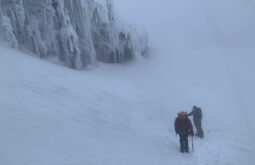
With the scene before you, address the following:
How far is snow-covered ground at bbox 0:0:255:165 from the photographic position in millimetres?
14578

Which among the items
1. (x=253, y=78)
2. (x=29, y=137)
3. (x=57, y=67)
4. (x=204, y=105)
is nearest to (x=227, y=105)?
(x=204, y=105)

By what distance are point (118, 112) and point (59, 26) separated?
791 cm

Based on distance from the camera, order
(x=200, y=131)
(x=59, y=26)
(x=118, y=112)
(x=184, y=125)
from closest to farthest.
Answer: (x=184, y=125)
(x=200, y=131)
(x=118, y=112)
(x=59, y=26)

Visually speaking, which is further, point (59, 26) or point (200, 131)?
point (59, 26)

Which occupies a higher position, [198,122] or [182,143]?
[182,143]

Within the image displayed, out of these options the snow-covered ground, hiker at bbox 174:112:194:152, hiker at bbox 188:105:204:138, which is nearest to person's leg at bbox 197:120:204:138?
hiker at bbox 188:105:204:138

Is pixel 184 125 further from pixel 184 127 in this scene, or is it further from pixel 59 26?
pixel 59 26

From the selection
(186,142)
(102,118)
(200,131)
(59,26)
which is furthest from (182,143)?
(59,26)

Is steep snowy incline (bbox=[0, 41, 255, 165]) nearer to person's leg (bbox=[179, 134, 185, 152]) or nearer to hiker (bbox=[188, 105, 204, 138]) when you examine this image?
person's leg (bbox=[179, 134, 185, 152])

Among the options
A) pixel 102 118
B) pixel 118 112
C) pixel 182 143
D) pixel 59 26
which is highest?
pixel 59 26

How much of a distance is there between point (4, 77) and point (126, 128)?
5.56m

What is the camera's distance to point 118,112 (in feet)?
69.1

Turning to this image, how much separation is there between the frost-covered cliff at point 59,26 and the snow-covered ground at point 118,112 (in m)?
1.19

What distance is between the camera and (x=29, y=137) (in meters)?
14.5
